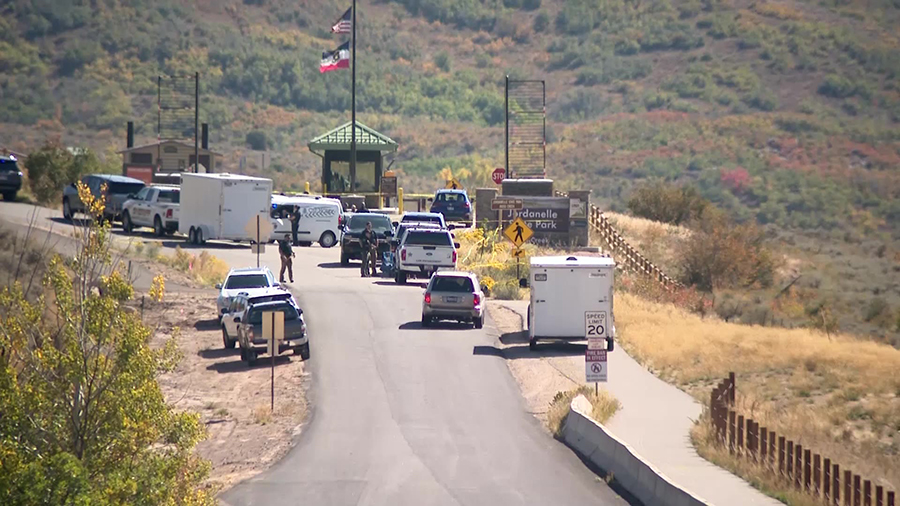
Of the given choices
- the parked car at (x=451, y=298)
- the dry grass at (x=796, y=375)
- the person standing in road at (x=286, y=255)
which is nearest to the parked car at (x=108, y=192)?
the person standing in road at (x=286, y=255)

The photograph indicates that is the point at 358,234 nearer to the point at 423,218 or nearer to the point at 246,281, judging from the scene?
the point at 423,218

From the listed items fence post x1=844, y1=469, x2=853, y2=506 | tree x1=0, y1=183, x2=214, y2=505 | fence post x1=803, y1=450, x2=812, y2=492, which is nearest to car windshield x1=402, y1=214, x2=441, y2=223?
fence post x1=803, y1=450, x2=812, y2=492

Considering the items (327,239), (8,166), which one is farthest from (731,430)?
(8,166)

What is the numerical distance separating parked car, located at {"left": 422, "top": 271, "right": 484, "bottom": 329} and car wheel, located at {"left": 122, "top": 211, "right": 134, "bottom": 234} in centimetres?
2054

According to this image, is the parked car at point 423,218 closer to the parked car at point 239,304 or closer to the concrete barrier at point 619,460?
the parked car at point 239,304

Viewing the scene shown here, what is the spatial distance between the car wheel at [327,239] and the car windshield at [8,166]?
614 inches

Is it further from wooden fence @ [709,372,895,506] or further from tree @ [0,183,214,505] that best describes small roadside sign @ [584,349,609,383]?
tree @ [0,183,214,505]

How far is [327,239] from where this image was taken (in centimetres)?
4869

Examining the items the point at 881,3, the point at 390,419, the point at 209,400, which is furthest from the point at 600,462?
the point at 881,3

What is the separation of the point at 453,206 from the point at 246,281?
22605 mm

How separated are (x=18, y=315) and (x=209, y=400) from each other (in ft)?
41.9

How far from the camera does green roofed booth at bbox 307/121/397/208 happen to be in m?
63.3

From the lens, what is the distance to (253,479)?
19.8 m

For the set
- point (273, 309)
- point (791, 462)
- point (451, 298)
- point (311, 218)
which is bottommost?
point (791, 462)
